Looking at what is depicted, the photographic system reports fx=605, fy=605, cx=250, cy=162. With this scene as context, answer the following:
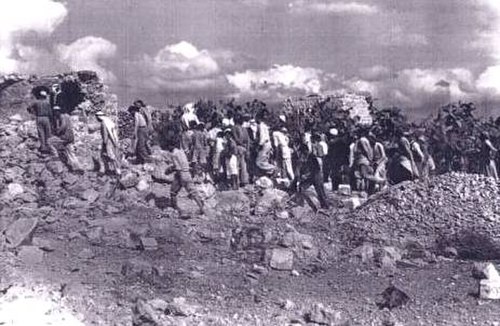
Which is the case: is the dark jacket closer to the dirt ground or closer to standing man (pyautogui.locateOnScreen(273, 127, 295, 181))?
the dirt ground

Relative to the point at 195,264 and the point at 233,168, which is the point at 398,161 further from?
the point at 195,264

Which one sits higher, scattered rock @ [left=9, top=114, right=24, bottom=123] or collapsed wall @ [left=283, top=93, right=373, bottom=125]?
collapsed wall @ [left=283, top=93, right=373, bottom=125]

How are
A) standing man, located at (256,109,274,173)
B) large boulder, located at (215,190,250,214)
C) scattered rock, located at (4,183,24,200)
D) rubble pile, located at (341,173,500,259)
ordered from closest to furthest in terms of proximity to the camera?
rubble pile, located at (341,173,500,259) → scattered rock, located at (4,183,24,200) → large boulder, located at (215,190,250,214) → standing man, located at (256,109,274,173)

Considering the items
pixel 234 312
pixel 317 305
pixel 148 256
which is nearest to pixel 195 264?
pixel 148 256

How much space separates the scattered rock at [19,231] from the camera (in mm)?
6438

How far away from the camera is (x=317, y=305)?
17.5 feet

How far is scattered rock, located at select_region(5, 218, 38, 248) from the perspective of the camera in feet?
21.1

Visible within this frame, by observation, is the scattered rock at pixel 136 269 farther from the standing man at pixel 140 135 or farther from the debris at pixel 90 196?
the standing man at pixel 140 135

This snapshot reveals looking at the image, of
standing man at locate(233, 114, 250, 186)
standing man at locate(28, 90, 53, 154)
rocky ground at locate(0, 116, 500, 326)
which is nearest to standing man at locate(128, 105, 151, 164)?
rocky ground at locate(0, 116, 500, 326)

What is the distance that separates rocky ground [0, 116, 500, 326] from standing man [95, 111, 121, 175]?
279mm

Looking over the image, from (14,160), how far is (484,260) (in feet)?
23.0

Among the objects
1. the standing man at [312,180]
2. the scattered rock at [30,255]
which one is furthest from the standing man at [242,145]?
the scattered rock at [30,255]

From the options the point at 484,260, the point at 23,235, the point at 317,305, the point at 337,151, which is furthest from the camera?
the point at 337,151

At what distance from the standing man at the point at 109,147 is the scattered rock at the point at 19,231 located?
2634mm
